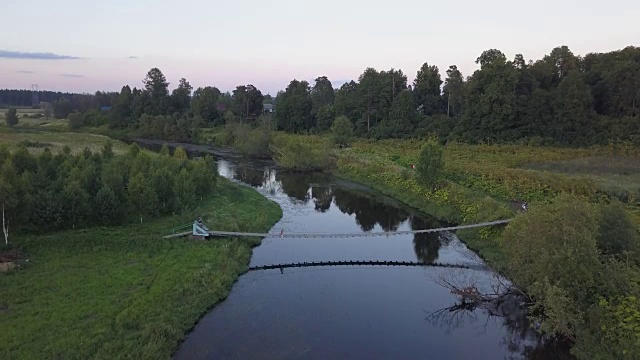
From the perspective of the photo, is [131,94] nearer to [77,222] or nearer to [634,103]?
[77,222]

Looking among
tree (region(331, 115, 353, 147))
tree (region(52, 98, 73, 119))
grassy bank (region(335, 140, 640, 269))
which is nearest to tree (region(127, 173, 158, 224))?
grassy bank (region(335, 140, 640, 269))

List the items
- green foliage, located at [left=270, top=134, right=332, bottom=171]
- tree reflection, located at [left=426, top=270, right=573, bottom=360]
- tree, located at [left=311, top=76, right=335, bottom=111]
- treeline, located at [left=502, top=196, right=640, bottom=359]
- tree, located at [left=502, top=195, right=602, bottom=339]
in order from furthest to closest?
tree, located at [left=311, top=76, right=335, bottom=111] < green foliage, located at [left=270, top=134, right=332, bottom=171] < tree reflection, located at [left=426, top=270, right=573, bottom=360] < tree, located at [left=502, top=195, right=602, bottom=339] < treeline, located at [left=502, top=196, right=640, bottom=359]

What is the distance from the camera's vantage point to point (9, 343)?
1309cm

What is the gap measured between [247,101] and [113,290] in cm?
7394

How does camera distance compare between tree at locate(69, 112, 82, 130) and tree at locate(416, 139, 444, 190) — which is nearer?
tree at locate(416, 139, 444, 190)

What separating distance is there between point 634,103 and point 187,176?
50144 millimetres

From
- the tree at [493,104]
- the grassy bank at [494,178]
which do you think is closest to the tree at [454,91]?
the tree at [493,104]

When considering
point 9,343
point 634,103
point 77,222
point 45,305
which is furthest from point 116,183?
point 634,103

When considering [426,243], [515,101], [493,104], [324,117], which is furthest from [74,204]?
[324,117]

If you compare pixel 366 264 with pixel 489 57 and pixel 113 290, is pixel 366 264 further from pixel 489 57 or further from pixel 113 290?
pixel 489 57

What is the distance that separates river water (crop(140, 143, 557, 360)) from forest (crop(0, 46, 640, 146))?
3388 cm

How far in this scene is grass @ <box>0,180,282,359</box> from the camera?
44.7 feet

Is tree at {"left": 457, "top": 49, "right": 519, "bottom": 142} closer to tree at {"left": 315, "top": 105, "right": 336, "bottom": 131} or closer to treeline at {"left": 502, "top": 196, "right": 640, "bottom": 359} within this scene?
tree at {"left": 315, "top": 105, "right": 336, "bottom": 131}

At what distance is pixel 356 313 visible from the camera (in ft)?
59.5
